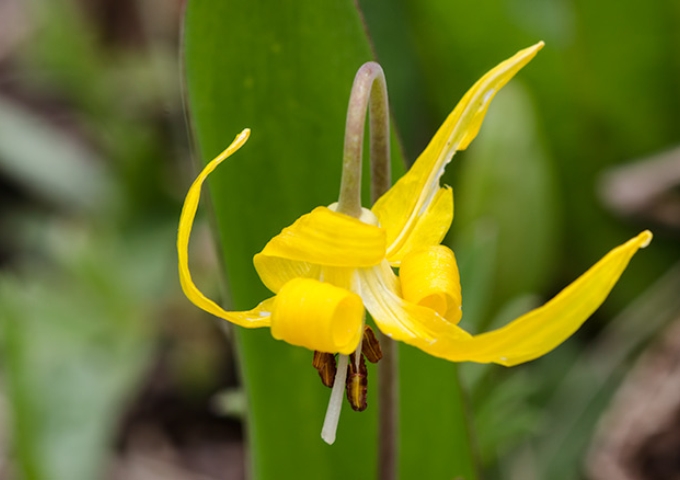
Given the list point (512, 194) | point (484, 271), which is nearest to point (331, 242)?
point (484, 271)

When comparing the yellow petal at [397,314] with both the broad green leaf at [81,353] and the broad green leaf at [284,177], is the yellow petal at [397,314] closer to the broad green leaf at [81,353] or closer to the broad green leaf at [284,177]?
the broad green leaf at [284,177]

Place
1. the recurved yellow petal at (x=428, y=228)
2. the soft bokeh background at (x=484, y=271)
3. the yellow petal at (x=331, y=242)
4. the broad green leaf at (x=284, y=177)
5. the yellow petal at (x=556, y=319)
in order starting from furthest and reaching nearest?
1. the soft bokeh background at (x=484, y=271)
2. the broad green leaf at (x=284, y=177)
3. the recurved yellow petal at (x=428, y=228)
4. the yellow petal at (x=331, y=242)
5. the yellow petal at (x=556, y=319)

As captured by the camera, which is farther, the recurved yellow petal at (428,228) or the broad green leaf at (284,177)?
the broad green leaf at (284,177)

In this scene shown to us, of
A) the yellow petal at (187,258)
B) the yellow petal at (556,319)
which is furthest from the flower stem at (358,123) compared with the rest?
the yellow petal at (556,319)

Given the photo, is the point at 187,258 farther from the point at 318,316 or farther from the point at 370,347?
the point at 370,347

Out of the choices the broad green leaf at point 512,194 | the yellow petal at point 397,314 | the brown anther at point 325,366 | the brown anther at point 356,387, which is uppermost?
the yellow petal at point 397,314

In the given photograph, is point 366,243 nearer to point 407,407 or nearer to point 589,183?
point 407,407

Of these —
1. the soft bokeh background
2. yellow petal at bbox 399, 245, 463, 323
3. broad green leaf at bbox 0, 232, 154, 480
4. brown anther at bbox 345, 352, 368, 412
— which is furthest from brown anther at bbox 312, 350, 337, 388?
broad green leaf at bbox 0, 232, 154, 480

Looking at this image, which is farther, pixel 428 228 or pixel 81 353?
pixel 81 353
